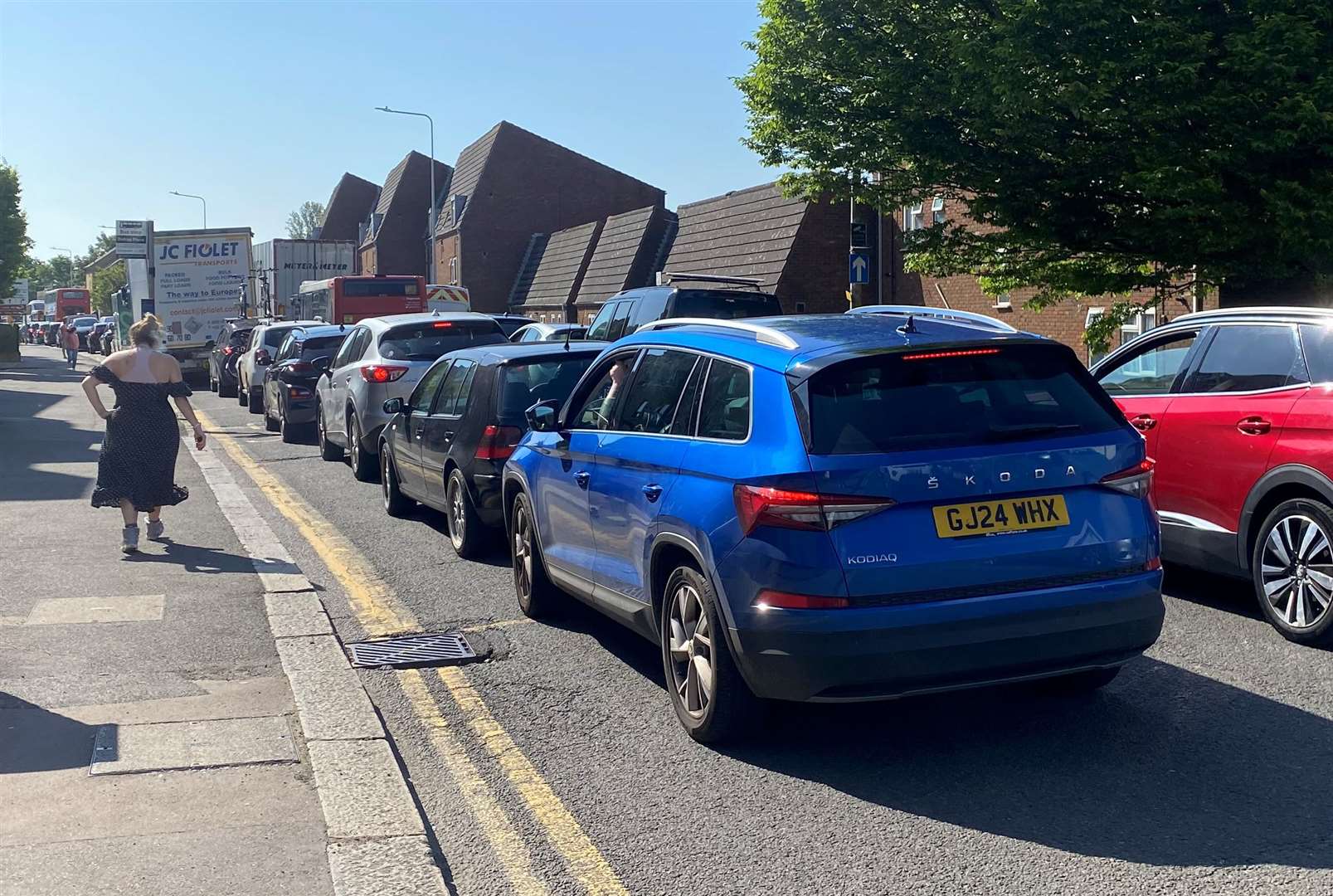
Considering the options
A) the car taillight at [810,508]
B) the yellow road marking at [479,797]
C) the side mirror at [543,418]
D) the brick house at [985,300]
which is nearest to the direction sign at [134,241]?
the brick house at [985,300]

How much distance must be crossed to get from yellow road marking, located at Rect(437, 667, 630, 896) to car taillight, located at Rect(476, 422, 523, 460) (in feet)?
10.4

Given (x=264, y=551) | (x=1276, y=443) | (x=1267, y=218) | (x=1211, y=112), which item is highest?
(x=1211, y=112)

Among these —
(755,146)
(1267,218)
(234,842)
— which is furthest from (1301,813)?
(755,146)

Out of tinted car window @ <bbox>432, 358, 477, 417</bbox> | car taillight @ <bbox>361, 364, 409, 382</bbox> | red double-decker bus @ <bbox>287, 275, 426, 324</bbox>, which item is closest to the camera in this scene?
tinted car window @ <bbox>432, 358, 477, 417</bbox>

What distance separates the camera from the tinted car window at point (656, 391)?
6.20 meters

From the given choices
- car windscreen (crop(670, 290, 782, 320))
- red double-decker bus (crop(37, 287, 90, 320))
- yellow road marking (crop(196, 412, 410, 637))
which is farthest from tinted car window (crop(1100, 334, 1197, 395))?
red double-decker bus (crop(37, 287, 90, 320))

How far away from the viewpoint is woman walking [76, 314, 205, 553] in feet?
35.0

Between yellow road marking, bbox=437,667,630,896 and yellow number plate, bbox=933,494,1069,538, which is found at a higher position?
yellow number plate, bbox=933,494,1069,538

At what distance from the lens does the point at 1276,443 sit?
Result: 7309 millimetres

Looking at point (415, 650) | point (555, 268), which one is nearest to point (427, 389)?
point (415, 650)

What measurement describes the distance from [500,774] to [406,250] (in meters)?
81.6

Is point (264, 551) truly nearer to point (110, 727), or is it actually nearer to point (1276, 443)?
point (110, 727)

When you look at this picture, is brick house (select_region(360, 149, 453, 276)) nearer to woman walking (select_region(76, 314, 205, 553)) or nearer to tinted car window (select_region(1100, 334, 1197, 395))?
woman walking (select_region(76, 314, 205, 553))

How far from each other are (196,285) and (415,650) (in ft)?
114
